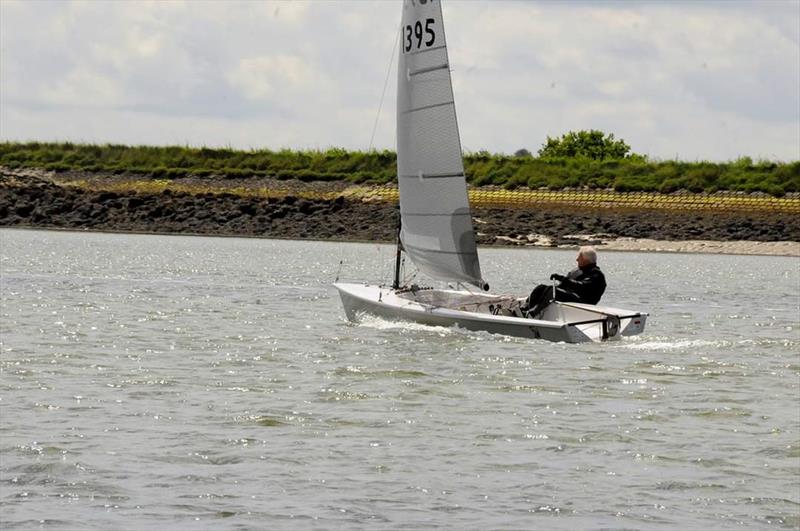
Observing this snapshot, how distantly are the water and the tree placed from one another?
76169 millimetres

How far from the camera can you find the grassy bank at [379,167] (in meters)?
71.2

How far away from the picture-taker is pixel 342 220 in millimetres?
69125

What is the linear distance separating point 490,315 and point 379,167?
57.8 metres

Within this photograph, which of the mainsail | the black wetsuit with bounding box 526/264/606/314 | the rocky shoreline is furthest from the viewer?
the rocky shoreline

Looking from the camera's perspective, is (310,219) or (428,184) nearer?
(428,184)

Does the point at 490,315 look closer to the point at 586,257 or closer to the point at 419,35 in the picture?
the point at 586,257

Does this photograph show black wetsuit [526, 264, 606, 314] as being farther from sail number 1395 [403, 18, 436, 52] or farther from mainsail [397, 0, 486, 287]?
sail number 1395 [403, 18, 436, 52]

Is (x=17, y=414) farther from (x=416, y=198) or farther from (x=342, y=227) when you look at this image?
(x=342, y=227)

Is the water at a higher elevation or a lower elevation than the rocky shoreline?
lower

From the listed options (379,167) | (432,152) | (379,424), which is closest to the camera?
(379,424)

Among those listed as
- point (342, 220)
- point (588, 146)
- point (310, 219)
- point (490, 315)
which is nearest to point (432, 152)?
point (490, 315)

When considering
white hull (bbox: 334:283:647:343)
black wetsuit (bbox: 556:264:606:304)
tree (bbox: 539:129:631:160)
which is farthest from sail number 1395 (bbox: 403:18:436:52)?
tree (bbox: 539:129:631:160)

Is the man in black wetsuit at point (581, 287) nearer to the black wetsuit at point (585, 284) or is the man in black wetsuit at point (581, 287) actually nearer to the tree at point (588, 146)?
the black wetsuit at point (585, 284)

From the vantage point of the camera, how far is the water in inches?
428
